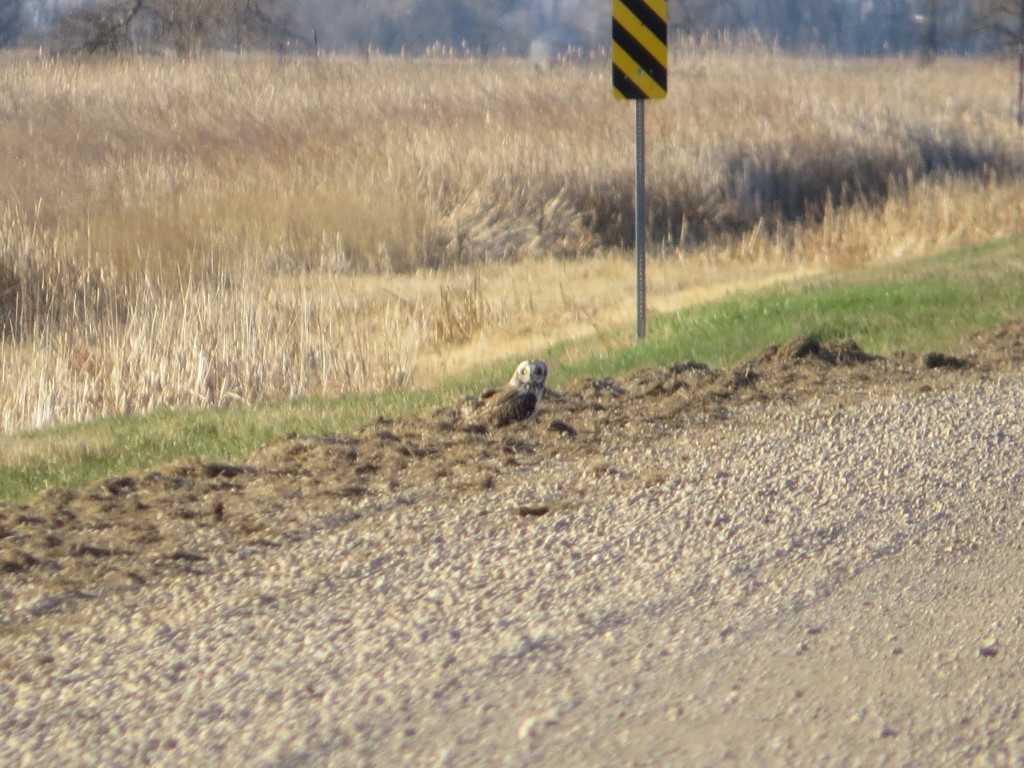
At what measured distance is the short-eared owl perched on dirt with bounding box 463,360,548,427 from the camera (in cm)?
702

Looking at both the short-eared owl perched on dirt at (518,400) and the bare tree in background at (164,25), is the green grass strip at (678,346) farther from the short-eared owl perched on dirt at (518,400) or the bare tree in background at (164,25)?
the bare tree in background at (164,25)

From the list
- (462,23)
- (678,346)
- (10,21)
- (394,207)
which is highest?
(10,21)

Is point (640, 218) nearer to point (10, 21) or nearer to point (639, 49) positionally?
point (639, 49)

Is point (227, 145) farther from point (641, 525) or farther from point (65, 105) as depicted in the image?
point (641, 525)

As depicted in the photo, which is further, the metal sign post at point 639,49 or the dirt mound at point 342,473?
the metal sign post at point 639,49

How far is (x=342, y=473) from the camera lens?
6.16 m

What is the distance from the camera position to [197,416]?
8.43 metres

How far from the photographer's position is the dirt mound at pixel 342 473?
498 cm

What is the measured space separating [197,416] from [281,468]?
91.9 inches

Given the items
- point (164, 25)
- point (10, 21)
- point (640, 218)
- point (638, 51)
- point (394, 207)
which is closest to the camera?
point (638, 51)

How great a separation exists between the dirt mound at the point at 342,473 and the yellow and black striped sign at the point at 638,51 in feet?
6.85

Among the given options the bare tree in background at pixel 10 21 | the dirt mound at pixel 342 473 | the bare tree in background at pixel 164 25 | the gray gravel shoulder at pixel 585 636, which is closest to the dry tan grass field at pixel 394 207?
the dirt mound at pixel 342 473

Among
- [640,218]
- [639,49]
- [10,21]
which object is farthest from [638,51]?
[10,21]

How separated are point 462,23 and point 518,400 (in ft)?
A: 264
